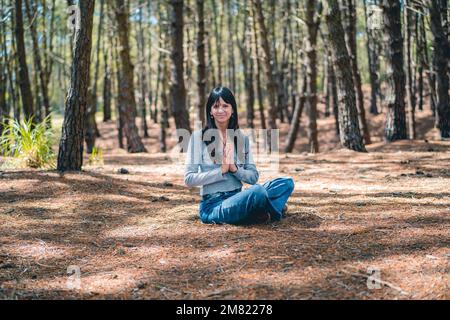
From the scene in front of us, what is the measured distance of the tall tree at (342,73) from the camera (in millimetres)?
9516

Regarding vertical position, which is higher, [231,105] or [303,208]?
[231,105]

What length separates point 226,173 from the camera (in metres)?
4.48

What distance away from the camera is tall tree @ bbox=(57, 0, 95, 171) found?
6.54 meters

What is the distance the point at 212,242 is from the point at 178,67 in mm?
8534

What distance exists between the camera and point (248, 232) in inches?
164

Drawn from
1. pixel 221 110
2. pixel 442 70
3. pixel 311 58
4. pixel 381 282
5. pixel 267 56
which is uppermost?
pixel 267 56

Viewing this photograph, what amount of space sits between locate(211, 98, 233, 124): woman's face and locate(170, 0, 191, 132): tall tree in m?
7.42

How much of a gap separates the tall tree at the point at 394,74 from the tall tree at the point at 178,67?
15.7 feet

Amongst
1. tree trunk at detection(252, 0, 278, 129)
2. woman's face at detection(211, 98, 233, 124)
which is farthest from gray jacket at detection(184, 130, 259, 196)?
tree trunk at detection(252, 0, 278, 129)

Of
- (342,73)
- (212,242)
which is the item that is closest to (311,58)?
(342,73)

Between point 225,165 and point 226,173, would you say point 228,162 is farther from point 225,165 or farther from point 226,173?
point 226,173
